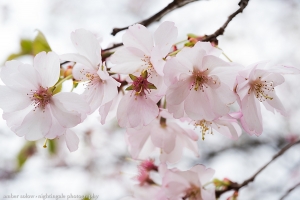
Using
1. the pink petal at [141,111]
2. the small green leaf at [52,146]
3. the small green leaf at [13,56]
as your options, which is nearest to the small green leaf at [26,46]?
the small green leaf at [13,56]

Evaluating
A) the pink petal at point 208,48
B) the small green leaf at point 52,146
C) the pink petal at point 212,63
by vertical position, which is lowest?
the small green leaf at point 52,146

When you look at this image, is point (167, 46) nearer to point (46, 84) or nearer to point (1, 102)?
point (46, 84)

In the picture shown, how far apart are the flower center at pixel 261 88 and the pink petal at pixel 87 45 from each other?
15.7 inches

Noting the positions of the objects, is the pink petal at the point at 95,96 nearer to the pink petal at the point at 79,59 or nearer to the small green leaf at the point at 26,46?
the pink petal at the point at 79,59

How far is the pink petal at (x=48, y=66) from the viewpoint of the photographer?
2.79ft

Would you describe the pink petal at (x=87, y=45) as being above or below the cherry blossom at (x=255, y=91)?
above

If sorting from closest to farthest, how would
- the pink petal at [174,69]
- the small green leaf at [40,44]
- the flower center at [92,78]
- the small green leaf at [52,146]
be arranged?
1. the pink petal at [174,69]
2. the flower center at [92,78]
3. the small green leaf at [40,44]
4. the small green leaf at [52,146]

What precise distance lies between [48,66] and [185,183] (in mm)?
592

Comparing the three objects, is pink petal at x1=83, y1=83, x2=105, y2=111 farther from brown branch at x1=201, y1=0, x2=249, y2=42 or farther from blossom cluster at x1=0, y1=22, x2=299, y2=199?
brown branch at x1=201, y1=0, x2=249, y2=42

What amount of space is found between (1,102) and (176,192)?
0.62 metres

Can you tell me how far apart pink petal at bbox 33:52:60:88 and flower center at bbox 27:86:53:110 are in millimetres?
34

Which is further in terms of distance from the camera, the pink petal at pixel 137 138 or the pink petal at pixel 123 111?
the pink petal at pixel 137 138

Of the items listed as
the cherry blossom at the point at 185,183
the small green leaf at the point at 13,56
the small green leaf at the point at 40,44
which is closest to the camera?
the cherry blossom at the point at 185,183

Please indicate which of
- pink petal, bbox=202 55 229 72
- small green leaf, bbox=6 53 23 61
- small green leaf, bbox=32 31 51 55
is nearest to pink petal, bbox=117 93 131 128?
pink petal, bbox=202 55 229 72
